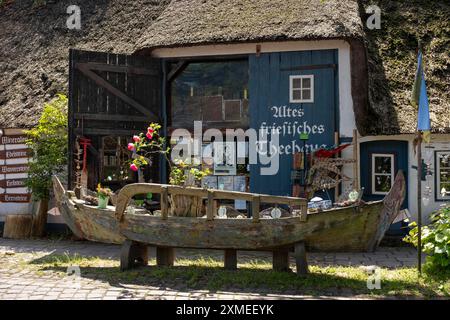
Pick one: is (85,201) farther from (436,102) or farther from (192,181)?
(436,102)

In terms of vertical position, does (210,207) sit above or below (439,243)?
above

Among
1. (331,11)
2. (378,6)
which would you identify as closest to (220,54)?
(331,11)

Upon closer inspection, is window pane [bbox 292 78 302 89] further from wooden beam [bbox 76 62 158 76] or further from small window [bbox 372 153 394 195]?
wooden beam [bbox 76 62 158 76]

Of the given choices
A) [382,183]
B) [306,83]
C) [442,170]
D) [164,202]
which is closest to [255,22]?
[306,83]

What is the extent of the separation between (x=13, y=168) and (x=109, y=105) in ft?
10.6

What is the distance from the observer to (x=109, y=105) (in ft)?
39.5

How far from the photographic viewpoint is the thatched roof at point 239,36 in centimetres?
1154

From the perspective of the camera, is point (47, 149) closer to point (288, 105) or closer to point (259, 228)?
point (288, 105)

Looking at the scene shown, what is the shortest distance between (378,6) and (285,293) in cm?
900

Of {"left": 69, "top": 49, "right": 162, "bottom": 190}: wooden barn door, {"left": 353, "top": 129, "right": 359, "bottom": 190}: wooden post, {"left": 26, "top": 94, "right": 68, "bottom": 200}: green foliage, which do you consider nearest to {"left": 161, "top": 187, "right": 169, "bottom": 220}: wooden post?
{"left": 69, "top": 49, "right": 162, "bottom": 190}: wooden barn door

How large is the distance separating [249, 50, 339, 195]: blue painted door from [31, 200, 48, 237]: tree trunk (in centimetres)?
463

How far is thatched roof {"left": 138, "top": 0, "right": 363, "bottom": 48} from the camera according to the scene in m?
11.5

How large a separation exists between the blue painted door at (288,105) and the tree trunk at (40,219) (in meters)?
4.63

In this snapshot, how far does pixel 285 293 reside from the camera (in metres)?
6.98
